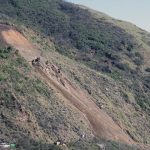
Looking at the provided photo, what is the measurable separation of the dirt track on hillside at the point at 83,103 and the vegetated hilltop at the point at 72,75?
133cm

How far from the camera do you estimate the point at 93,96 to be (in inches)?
2785

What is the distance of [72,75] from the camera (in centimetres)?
7312

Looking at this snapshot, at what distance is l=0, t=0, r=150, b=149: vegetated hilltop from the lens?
54.5 metres

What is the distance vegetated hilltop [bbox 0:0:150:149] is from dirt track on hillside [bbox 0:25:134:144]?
4.37 ft

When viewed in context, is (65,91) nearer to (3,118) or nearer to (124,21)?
(3,118)

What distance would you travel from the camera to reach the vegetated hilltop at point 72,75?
54500 mm

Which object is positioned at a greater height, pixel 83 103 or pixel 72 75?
pixel 72 75

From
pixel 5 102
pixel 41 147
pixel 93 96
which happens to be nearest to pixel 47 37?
pixel 93 96

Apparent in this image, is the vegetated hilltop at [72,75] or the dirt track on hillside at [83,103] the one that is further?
→ the dirt track on hillside at [83,103]

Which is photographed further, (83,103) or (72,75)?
(72,75)

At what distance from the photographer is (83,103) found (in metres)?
66.2

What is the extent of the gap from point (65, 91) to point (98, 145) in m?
11.1

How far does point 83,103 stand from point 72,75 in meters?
7.88

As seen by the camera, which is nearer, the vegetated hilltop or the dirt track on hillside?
the vegetated hilltop
